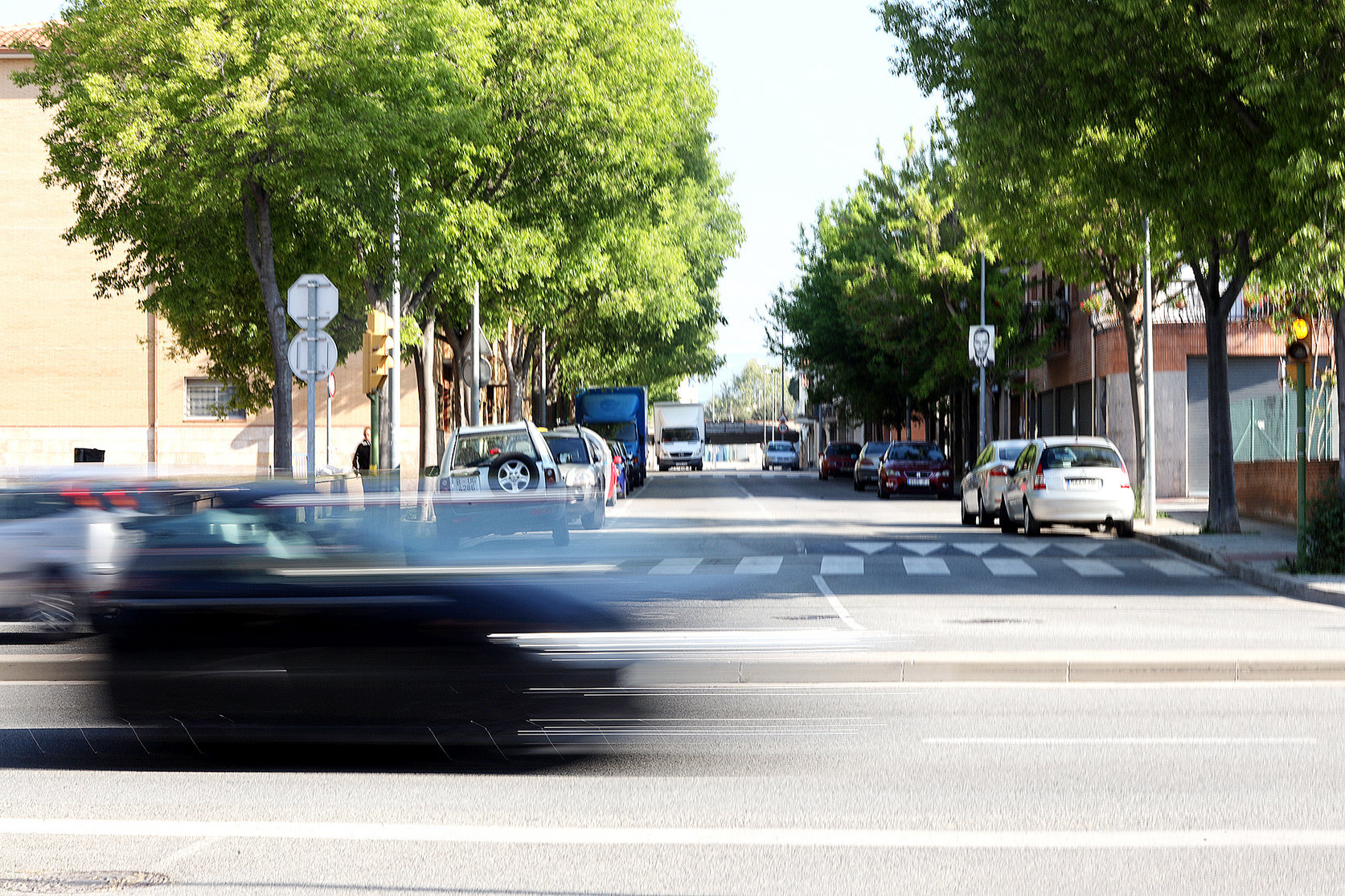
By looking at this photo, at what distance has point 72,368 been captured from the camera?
1961 inches

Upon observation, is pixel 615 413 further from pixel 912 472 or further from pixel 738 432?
pixel 738 432

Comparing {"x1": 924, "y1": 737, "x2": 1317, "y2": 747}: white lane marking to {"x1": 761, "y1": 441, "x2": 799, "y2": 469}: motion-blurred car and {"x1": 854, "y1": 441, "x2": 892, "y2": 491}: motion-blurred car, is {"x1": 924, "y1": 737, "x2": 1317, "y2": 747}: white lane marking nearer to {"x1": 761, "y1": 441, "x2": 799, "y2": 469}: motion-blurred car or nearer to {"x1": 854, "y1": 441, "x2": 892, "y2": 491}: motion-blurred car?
{"x1": 854, "y1": 441, "x2": 892, "y2": 491}: motion-blurred car

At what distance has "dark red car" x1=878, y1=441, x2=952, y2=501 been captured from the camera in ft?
131

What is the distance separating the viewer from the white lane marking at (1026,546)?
2097cm

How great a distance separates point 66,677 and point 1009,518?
1799 centimetres

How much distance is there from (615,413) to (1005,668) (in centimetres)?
4421

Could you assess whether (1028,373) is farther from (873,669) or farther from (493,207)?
(873,669)

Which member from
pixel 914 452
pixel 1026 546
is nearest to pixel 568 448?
pixel 1026 546

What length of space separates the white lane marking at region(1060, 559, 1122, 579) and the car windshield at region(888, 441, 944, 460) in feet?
67.5

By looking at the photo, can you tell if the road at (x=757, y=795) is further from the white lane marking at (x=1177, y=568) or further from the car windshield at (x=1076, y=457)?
the car windshield at (x=1076, y=457)

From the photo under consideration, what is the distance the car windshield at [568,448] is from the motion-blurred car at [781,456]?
68277 millimetres

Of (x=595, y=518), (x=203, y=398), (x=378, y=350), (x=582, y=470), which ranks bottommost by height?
(x=595, y=518)

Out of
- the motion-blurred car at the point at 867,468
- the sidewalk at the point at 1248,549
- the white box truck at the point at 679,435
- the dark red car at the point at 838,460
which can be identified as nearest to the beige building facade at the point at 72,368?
the motion-blurred car at the point at 867,468

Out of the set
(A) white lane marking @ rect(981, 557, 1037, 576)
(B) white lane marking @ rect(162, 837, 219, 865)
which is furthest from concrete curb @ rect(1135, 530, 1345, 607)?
(B) white lane marking @ rect(162, 837, 219, 865)
